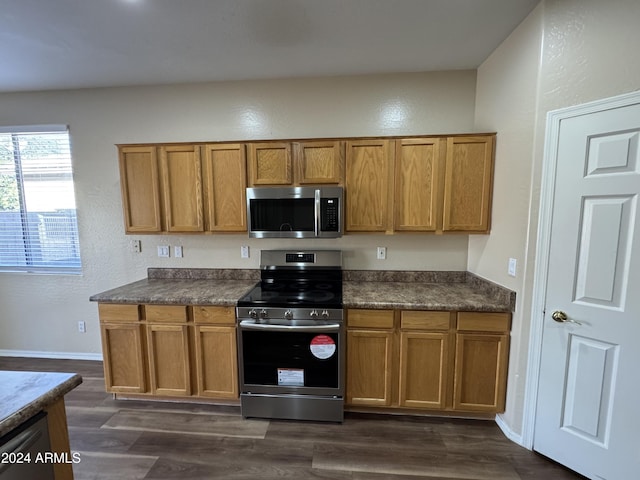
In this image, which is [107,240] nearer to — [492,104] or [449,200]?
[449,200]

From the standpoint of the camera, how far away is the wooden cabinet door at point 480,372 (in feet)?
6.86

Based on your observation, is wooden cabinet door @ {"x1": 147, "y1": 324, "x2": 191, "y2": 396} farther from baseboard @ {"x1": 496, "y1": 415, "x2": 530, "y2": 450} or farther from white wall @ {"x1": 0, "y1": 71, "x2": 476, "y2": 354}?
baseboard @ {"x1": 496, "y1": 415, "x2": 530, "y2": 450}

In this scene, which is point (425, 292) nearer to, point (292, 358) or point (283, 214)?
point (292, 358)

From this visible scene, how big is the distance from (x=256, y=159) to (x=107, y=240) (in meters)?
1.88

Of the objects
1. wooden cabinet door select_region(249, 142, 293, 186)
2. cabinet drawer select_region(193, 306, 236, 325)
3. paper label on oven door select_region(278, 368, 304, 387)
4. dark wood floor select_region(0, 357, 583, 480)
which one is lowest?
dark wood floor select_region(0, 357, 583, 480)

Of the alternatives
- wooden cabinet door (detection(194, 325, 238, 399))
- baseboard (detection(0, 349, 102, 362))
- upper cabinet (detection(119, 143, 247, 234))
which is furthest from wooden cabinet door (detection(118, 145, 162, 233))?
baseboard (detection(0, 349, 102, 362))

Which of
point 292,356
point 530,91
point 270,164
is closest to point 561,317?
point 530,91

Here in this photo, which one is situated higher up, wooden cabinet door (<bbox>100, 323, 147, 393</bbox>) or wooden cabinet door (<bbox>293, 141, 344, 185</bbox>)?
wooden cabinet door (<bbox>293, 141, 344, 185</bbox>)

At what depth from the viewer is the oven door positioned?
84.3 inches

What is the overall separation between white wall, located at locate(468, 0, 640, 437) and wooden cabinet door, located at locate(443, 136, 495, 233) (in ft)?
0.25

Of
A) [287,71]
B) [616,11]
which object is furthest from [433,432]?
[287,71]

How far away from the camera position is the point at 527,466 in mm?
1816

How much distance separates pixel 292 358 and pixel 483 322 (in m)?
1.44

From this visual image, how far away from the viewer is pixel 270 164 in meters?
2.42
